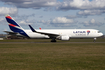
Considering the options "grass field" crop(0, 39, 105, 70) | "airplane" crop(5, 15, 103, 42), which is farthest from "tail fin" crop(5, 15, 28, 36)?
"grass field" crop(0, 39, 105, 70)

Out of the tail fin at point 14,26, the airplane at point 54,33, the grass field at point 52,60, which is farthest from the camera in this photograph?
the tail fin at point 14,26

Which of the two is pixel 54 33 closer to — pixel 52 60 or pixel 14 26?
pixel 14 26

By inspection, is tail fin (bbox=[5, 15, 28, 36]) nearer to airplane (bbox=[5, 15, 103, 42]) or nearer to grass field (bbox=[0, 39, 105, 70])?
airplane (bbox=[5, 15, 103, 42])

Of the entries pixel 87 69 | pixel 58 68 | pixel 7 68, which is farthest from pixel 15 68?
pixel 87 69

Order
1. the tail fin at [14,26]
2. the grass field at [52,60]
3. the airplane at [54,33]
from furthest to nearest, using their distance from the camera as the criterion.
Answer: the tail fin at [14,26] < the airplane at [54,33] < the grass field at [52,60]

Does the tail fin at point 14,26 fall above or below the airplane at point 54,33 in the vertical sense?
above

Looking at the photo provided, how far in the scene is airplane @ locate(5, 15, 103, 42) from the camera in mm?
43750

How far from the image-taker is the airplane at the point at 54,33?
1722 inches

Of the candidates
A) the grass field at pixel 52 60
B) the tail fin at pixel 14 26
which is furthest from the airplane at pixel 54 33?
the grass field at pixel 52 60

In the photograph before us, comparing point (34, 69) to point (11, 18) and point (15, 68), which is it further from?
point (11, 18)

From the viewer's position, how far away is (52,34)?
44.0 meters

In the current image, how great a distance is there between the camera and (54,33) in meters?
46.2

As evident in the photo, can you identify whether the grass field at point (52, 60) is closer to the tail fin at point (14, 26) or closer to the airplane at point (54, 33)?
the airplane at point (54, 33)

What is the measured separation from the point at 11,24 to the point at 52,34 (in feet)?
42.5
